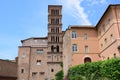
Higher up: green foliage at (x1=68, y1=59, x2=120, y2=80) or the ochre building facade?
the ochre building facade

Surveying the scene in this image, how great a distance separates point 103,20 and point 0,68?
109 feet

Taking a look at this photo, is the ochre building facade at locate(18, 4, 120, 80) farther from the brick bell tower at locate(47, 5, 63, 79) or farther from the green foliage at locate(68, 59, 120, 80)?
the green foliage at locate(68, 59, 120, 80)

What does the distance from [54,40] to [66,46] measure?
820 inches

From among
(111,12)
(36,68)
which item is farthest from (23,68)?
(111,12)

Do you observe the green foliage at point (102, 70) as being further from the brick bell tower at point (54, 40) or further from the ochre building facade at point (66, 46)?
the brick bell tower at point (54, 40)

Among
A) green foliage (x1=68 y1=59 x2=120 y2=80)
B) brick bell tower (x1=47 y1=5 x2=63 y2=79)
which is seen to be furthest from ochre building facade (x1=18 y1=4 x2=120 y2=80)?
green foliage (x1=68 y1=59 x2=120 y2=80)

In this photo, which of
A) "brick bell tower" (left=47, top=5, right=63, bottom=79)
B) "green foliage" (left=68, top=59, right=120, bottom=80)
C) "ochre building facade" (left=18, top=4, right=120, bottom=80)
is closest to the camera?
"green foliage" (left=68, top=59, right=120, bottom=80)

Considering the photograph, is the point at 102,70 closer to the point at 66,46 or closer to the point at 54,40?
the point at 66,46

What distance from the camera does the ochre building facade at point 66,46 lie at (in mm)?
35562

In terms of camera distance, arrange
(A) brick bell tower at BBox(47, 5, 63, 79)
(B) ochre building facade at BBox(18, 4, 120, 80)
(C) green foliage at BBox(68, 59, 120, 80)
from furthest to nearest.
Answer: (A) brick bell tower at BBox(47, 5, 63, 79) → (B) ochre building facade at BBox(18, 4, 120, 80) → (C) green foliage at BBox(68, 59, 120, 80)

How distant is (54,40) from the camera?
220 ft

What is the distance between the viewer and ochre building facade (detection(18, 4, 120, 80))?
117 ft

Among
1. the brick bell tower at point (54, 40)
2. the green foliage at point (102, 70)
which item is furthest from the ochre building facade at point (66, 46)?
the green foliage at point (102, 70)

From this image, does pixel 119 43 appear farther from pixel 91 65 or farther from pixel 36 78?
pixel 36 78
